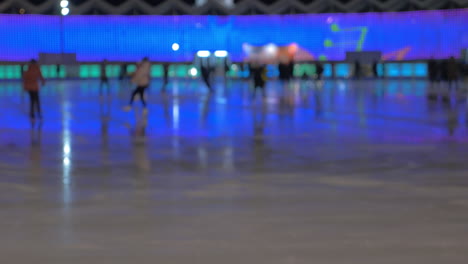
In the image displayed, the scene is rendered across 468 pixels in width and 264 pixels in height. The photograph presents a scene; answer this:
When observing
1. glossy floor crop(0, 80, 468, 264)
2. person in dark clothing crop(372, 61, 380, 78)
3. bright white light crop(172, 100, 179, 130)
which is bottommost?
glossy floor crop(0, 80, 468, 264)

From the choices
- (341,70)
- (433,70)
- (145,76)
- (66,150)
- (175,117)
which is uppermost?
(341,70)

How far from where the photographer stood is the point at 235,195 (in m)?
5.63

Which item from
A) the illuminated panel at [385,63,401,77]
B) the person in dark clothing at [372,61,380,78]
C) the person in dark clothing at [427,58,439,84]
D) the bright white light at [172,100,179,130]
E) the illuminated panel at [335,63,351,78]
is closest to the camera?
the bright white light at [172,100,179,130]

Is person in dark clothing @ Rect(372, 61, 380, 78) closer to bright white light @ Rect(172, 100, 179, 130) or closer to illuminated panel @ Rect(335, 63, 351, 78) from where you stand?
illuminated panel @ Rect(335, 63, 351, 78)

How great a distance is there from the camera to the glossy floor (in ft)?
13.2

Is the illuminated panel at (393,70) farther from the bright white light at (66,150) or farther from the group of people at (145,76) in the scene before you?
the bright white light at (66,150)

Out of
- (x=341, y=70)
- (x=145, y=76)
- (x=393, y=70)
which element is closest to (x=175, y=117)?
(x=145, y=76)

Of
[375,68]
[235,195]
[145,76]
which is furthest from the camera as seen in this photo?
[375,68]

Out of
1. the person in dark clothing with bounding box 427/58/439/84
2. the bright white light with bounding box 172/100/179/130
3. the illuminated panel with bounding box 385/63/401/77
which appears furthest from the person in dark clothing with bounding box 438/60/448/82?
the bright white light with bounding box 172/100/179/130

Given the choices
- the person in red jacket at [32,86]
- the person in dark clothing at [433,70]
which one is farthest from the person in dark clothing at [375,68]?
the person in red jacket at [32,86]

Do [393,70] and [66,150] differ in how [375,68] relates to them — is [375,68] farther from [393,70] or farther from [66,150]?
[66,150]

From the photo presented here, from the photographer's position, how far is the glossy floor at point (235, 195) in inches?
158

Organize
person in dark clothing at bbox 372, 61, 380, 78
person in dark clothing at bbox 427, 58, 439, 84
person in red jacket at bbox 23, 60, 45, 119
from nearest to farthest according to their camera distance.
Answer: person in red jacket at bbox 23, 60, 45, 119 → person in dark clothing at bbox 427, 58, 439, 84 → person in dark clothing at bbox 372, 61, 380, 78

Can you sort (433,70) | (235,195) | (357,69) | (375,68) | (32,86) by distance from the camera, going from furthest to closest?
(357,69) < (375,68) < (433,70) < (32,86) < (235,195)
